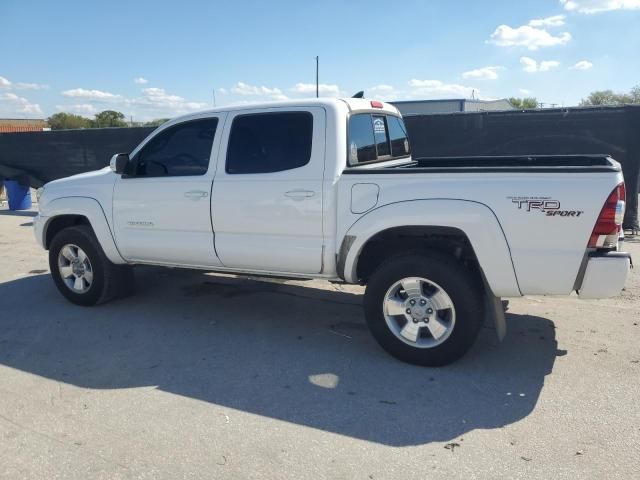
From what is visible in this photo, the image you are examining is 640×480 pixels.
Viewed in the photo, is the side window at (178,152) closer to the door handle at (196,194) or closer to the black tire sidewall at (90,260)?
the door handle at (196,194)

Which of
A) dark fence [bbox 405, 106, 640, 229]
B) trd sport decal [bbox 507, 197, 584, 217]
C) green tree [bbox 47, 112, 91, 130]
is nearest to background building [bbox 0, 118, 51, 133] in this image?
green tree [bbox 47, 112, 91, 130]

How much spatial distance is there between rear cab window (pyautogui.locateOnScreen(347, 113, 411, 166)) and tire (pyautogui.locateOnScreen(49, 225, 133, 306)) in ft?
9.20

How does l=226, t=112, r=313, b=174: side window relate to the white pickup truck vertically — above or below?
above

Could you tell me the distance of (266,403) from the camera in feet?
11.9

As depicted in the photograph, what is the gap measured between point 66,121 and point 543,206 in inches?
2263

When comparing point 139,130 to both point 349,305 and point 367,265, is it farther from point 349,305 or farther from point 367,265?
point 367,265

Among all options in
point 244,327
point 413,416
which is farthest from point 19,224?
point 413,416

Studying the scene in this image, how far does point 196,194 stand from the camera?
191 inches

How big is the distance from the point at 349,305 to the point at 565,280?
8.08 feet

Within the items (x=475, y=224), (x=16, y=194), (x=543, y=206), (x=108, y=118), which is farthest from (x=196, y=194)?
(x=108, y=118)

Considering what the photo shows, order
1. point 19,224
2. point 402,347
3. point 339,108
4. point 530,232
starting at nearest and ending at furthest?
point 530,232 → point 402,347 → point 339,108 → point 19,224

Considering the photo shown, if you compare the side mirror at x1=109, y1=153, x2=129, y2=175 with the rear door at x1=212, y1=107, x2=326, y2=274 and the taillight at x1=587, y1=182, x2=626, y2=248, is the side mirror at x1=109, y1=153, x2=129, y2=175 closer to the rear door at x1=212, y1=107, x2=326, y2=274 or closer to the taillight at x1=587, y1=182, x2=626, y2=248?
the rear door at x1=212, y1=107, x2=326, y2=274

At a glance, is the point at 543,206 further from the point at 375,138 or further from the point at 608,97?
the point at 608,97

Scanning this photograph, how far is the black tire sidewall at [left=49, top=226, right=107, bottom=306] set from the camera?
5.51 m
